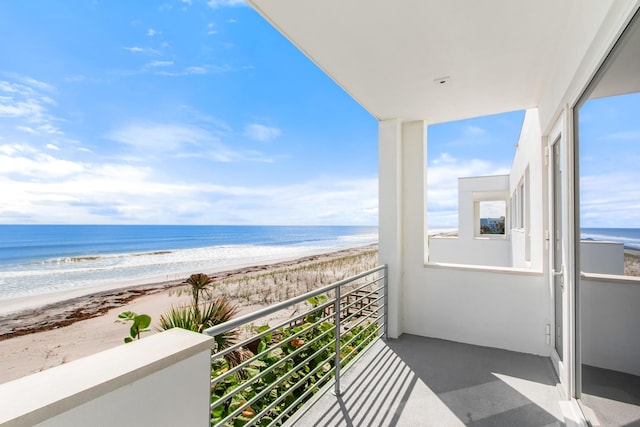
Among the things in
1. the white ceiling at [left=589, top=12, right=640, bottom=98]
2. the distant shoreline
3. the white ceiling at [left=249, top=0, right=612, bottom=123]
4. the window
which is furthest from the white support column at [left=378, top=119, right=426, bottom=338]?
the distant shoreline

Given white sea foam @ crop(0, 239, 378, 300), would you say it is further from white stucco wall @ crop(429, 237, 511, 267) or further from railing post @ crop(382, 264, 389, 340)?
railing post @ crop(382, 264, 389, 340)

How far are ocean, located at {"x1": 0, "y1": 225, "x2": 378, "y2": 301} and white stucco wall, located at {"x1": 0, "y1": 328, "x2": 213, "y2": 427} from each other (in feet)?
50.3

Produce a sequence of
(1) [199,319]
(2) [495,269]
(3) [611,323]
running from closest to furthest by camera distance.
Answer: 1. (3) [611,323]
2. (1) [199,319]
3. (2) [495,269]

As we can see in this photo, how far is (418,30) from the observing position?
176 centimetres

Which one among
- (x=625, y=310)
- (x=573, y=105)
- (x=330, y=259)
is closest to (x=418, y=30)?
(x=573, y=105)

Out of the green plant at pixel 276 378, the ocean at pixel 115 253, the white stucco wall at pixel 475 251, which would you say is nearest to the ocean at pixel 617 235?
the green plant at pixel 276 378

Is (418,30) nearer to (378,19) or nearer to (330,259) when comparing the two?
(378,19)

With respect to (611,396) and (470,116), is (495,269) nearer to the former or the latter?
(470,116)

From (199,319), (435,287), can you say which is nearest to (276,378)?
(199,319)

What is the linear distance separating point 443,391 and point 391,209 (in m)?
1.72

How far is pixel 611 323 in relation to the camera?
4.20ft

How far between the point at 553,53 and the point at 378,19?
126 centimetres

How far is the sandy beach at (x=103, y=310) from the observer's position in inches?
301

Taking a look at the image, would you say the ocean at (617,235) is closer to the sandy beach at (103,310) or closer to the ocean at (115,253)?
the sandy beach at (103,310)
